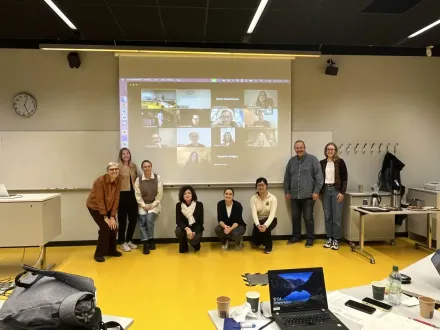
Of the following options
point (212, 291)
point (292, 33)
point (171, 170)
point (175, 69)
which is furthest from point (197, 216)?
point (292, 33)

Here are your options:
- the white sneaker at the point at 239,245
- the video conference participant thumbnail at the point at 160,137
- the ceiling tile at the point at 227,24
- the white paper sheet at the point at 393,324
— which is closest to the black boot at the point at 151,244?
the white sneaker at the point at 239,245

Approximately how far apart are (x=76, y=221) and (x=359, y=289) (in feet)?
15.0

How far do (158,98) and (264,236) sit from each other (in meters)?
2.65

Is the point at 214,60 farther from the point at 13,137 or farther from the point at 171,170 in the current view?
the point at 13,137

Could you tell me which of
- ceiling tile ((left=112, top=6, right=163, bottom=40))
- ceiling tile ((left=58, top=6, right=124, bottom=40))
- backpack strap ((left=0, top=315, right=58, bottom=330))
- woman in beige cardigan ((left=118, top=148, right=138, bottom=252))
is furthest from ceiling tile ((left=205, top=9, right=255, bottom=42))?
backpack strap ((left=0, top=315, right=58, bottom=330))

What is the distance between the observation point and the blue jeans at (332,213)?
5.47 metres

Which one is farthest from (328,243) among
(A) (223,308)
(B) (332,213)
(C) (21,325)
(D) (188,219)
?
(C) (21,325)

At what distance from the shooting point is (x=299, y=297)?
1.93 m

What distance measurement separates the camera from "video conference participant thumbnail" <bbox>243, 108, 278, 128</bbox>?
5.73 meters

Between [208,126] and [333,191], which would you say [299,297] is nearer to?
[333,191]

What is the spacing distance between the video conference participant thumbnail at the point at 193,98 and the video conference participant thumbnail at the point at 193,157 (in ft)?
2.20

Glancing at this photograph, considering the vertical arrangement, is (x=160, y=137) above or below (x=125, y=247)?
above

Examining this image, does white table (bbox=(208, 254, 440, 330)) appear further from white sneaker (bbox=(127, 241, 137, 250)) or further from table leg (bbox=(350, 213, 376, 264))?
white sneaker (bbox=(127, 241, 137, 250))

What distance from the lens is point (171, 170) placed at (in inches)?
222
